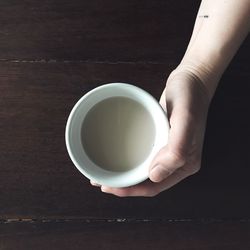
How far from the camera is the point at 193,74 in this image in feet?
1.88

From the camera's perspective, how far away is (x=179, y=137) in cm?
49

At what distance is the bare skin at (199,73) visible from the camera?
21.0 inches

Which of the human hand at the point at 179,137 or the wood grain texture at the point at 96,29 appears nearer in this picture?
the human hand at the point at 179,137

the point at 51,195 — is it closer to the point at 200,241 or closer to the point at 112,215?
the point at 112,215

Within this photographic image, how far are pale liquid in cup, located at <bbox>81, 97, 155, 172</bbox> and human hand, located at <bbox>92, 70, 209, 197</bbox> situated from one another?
3cm

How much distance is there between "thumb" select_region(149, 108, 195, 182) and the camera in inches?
18.8

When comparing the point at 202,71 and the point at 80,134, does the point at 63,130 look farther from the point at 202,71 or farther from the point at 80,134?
the point at 202,71

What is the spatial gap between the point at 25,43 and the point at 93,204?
26 centimetres

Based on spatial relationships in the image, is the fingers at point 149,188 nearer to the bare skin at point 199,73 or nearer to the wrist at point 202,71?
the bare skin at point 199,73

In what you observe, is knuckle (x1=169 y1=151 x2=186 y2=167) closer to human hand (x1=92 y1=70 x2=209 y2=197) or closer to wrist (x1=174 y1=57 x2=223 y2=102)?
human hand (x1=92 y1=70 x2=209 y2=197)

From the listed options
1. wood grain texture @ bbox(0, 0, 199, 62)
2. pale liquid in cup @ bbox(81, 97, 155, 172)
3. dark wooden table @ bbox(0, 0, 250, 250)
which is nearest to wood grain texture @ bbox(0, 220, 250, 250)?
dark wooden table @ bbox(0, 0, 250, 250)

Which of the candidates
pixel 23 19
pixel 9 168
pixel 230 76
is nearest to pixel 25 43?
pixel 23 19

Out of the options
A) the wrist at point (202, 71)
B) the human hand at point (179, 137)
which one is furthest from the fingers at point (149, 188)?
the wrist at point (202, 71)

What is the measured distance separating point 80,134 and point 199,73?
0.19m
